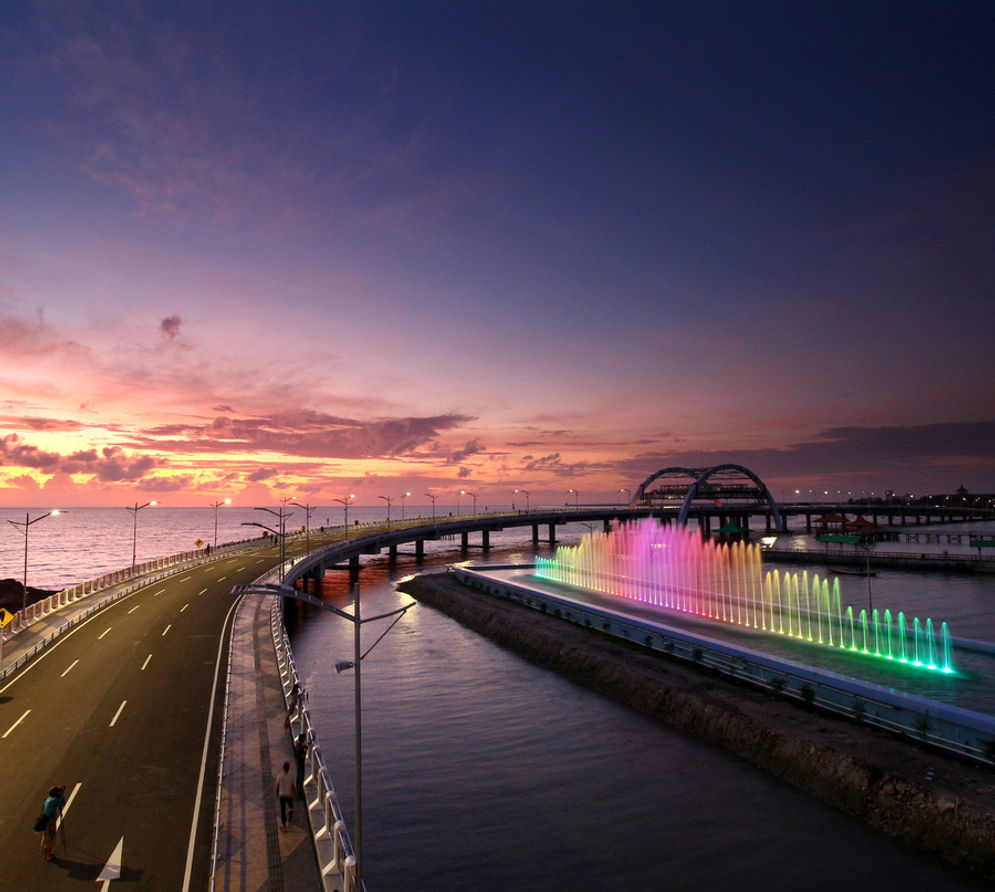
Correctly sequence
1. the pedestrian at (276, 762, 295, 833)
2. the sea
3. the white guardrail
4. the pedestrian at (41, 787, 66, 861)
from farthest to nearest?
the sea < the pedestrian at (276, 762, 295, 833) < the pedestrian at (41, 787, 66, 861) < the white guardrail

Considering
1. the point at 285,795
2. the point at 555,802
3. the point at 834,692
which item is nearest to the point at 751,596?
the point at 834,692

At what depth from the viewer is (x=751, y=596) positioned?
63312 millimetres

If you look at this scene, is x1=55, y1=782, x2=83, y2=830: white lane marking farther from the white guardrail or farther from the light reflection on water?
the light reflection on water

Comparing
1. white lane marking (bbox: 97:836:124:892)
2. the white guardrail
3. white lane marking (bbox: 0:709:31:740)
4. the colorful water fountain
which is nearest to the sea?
the white guardrail

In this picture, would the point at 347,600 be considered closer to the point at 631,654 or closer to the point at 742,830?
the point at 631,654

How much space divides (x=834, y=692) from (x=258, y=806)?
25789mm

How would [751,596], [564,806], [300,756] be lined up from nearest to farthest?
[300,756], [564,806], [751,596]

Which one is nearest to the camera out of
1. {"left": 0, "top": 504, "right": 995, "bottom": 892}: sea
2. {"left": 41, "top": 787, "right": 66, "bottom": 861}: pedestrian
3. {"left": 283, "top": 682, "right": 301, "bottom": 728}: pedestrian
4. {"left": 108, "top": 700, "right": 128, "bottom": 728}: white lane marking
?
{"left": 41, "top": 787, "right": 66, "bottom": 861}: pedestrian

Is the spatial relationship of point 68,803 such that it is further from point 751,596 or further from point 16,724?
point 751,596

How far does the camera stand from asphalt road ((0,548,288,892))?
1642 centimetres

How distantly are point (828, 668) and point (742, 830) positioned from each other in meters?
A: 16.9

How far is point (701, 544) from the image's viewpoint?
155 metres

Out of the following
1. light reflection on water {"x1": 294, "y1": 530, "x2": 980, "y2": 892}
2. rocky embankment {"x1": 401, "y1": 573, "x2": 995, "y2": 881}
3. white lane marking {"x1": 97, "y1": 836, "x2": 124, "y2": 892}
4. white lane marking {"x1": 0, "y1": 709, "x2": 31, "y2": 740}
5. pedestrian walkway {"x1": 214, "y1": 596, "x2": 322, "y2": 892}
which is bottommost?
light reflection on water {"x1": 294, "y1": 530, "x2": 980, "y2": 892}

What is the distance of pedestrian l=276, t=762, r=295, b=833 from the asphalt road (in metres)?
1.97
